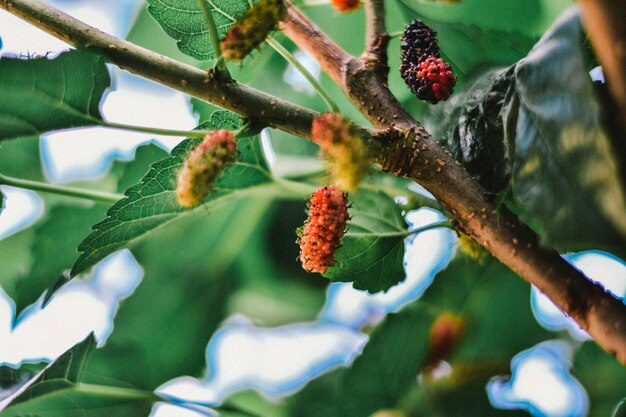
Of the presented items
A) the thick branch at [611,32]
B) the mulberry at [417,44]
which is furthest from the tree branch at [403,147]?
the thick branch at [611,32]

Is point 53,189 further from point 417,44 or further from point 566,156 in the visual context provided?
point 566,156

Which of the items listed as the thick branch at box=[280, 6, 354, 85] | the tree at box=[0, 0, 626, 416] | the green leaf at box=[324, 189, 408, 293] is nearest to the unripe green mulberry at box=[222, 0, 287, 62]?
the tree at box=[0, 0, 626, 416]

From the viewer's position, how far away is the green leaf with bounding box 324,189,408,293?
72 cm

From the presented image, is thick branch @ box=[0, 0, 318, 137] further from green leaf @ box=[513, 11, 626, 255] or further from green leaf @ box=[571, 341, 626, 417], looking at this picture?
green leaf @ box=[571, 341, 626, 417]

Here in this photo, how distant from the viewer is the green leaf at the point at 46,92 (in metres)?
0.61

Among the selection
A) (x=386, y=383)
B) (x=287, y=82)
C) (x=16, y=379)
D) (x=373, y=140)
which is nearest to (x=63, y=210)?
(x=16, y=379)

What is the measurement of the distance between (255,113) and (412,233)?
25cm

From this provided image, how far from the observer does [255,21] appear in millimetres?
519

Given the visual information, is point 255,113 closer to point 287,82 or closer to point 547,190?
point 547,190

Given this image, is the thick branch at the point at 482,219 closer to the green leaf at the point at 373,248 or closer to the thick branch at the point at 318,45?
the thick branch at the point at 318,45

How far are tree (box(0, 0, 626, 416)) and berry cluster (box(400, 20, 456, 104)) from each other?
0.10ft

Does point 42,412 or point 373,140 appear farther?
point 42,412

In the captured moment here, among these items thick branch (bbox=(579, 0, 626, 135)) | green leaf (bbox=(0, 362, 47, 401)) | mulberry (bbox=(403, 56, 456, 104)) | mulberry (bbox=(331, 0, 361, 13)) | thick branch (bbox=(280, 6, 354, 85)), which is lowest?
green leaf (bbox=(0, 362, 47, 401))

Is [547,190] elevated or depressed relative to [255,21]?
depressed
